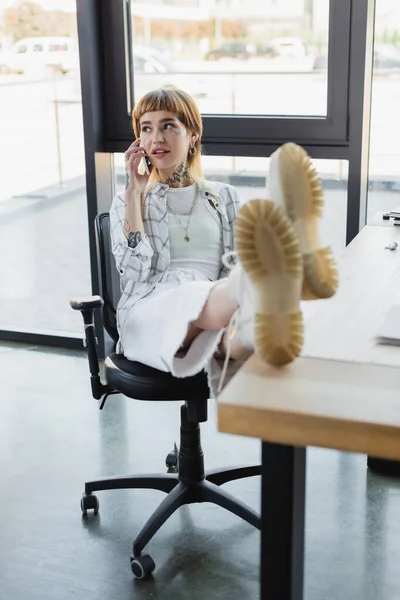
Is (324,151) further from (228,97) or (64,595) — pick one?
(64,595)

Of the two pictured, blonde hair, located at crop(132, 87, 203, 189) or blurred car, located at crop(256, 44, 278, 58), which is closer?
blonde hair, located at crop(132, 87, 203, 189)

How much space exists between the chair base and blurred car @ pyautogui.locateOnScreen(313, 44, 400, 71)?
147 cm

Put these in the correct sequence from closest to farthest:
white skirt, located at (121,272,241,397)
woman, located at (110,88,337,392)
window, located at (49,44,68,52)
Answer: woman, located at (110,88,337,392)
white skirt, located at (121,272,241,397)
window, located at (49,44,68,52)

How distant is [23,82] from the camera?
355 centimetres

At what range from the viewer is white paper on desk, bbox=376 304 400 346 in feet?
4.80

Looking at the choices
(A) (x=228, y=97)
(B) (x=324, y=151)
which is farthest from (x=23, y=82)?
(B) (x=324, y=151)

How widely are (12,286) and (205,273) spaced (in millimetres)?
1909

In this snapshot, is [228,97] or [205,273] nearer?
[205,273]

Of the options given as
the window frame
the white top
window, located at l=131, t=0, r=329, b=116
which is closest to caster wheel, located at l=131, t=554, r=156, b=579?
the white top

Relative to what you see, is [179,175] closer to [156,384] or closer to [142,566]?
[156,384]

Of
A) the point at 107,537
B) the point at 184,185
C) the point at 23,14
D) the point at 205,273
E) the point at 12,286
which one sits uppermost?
the point at 23,14

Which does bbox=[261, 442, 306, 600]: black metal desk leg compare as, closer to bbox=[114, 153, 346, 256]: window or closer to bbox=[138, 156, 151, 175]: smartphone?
bbox=[138, 156, 151, 175]: smartphone

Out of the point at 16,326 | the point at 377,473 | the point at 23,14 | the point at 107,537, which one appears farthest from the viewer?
the point at 16,326

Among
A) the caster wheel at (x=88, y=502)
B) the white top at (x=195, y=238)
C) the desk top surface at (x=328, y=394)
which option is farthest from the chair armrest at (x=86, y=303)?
the desk top surface at (x=328, y=394)
